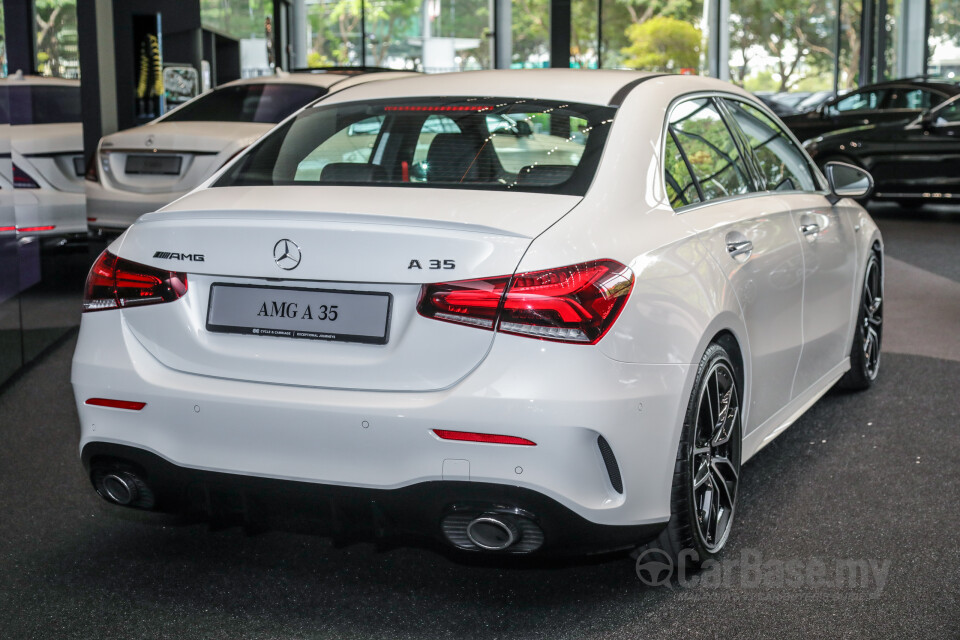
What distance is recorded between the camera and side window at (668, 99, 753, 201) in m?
3.66

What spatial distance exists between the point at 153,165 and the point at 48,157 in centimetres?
70

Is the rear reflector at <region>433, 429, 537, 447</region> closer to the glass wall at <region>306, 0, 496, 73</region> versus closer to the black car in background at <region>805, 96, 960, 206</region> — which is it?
the black car in background at <region>805, 96, 960, 206</region>

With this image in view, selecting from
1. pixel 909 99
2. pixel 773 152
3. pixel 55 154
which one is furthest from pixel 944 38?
pixel 773 152

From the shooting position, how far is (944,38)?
29.4 metres

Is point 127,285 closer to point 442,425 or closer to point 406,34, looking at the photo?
point 442,425

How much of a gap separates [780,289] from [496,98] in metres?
1.15

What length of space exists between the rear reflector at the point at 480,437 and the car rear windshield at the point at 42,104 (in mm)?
4146

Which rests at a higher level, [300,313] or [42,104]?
[42,104]

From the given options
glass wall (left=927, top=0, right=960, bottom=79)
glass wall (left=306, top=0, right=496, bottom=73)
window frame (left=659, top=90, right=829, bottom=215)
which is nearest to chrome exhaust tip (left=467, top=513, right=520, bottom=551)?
window frame (left=659, top=90, right=829, bottom=215)

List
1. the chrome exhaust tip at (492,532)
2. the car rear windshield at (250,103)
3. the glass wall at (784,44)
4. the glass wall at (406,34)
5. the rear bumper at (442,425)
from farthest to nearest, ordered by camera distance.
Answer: the glass wall at (784,44), the glass wall at (406,34), the car rear windshield at (250,103), the chrome exhaust tip at (492,532), the rear bumper at (442,425)

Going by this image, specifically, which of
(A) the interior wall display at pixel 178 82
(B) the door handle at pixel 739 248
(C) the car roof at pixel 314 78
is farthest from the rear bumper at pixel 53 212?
(A) the interior wall display at pixel 178 82

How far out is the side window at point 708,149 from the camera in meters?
3.66

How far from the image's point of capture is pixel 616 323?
2809 mm

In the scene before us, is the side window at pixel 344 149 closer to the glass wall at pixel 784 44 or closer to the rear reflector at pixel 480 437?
the rear reflector at pixel 480 437
